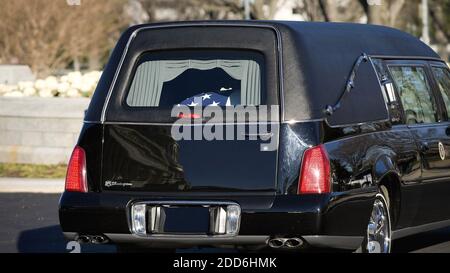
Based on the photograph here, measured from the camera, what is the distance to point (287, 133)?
23.6 ft

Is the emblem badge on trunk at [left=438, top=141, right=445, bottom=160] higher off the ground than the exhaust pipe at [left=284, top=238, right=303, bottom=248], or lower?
higher

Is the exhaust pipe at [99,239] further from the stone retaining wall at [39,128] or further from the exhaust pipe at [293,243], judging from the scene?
the stone retaining wall at [39,128]

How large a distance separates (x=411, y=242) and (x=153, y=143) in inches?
139

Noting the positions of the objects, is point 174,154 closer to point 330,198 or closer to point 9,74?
point 330,198

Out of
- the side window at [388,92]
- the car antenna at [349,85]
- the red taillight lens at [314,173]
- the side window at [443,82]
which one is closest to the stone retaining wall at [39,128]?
the side window at [443,82]

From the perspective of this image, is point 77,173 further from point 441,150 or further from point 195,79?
point 441,150

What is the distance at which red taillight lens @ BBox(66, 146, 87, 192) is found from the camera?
295 inches

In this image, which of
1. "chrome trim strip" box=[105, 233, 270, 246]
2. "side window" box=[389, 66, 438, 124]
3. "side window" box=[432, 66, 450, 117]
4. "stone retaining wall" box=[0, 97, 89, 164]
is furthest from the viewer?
"stone retaining wall" box=[0, 97, 89, 164]

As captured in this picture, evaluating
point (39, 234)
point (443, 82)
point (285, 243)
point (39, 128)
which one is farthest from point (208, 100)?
point (39, 128)

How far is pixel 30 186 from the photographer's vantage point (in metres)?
15.0

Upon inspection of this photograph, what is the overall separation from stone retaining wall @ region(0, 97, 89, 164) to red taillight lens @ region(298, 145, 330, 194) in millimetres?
9229

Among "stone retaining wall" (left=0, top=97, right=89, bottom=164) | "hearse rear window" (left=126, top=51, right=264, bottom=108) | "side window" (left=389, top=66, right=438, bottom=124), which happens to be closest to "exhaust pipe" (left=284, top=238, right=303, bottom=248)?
"hearse rear window" (left=126, top=51, right=264, bottom=108)

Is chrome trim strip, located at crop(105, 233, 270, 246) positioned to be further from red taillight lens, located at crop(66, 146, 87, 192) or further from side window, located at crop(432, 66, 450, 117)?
side window, located at crop(432, 66, 450, 117)
